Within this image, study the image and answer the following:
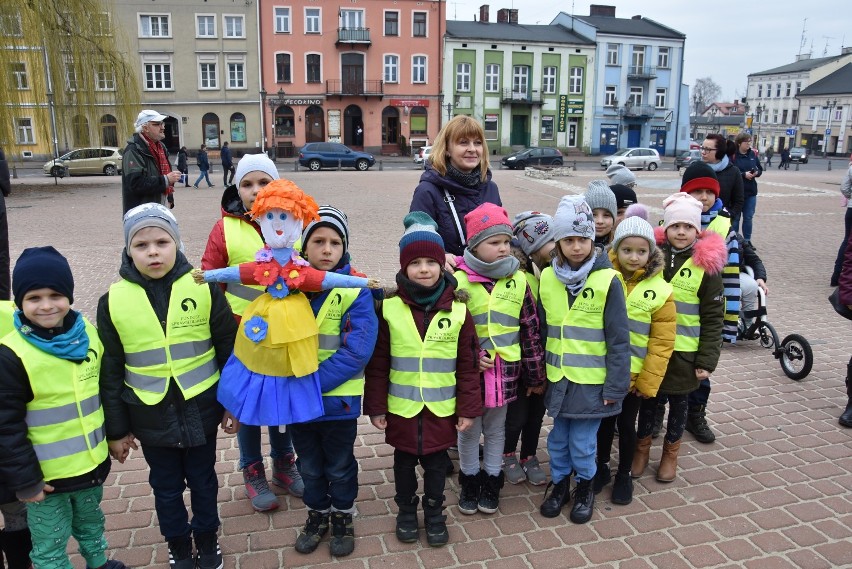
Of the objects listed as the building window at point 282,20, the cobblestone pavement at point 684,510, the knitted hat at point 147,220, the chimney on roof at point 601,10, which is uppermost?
the chimney on roof at point 601,10

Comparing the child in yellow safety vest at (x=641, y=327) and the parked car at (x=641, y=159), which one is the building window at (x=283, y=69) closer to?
the parked car at (x=641, y=159)

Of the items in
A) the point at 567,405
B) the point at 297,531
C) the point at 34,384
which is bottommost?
the point at 297,531

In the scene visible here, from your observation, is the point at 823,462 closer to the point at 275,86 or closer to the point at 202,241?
the point at 202,241

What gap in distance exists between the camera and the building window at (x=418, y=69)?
44.8 m

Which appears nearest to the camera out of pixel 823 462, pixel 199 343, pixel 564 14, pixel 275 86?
pixel 199 343

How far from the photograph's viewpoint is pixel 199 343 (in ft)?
9.99

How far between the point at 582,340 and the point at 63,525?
8.98 ft

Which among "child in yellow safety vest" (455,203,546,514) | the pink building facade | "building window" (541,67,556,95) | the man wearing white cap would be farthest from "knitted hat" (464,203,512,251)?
"building window" (541,67,556,95)

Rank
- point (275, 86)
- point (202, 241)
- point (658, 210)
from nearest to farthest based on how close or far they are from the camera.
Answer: point (202, 241), point (658, 210), point (275, 86)

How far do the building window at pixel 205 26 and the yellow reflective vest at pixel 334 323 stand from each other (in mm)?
43866

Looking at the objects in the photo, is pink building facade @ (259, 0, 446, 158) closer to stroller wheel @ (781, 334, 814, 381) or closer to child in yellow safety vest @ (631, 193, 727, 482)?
stroller wheel @ (781, 334, 814, 381)

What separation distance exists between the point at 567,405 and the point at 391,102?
144ft

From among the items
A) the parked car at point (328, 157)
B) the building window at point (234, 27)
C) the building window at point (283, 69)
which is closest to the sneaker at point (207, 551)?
the parked car at point (328, 157)

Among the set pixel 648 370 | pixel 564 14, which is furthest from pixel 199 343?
pixel 564 14
